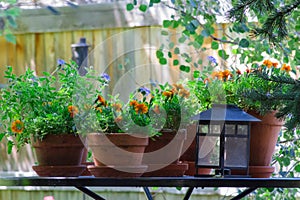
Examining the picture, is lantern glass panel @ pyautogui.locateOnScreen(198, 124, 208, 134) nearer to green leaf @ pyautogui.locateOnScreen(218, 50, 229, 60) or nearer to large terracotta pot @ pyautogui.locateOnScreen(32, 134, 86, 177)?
large terracotta pot @ pyautogui.locateOnScreen(32, 134, 86, 177)

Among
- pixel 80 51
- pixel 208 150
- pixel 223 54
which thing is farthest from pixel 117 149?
pixel 80 51

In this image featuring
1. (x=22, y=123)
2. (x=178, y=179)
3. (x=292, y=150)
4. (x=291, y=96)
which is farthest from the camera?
(x=292, y=150)

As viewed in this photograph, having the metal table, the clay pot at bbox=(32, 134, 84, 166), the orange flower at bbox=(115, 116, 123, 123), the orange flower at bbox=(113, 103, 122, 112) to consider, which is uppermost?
the orange flower at bbox=(113, 103, 122, 112)

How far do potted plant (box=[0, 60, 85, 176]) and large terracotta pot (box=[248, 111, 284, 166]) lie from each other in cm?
48

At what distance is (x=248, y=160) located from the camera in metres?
1.96

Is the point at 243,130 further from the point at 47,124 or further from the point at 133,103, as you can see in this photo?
the point at 47,124

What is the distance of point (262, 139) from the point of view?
2.08m

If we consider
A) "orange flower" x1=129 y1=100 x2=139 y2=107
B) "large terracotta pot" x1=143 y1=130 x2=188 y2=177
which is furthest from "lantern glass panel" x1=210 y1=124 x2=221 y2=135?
"orange flower" x1=129 y1=100 x2=139 y2=107

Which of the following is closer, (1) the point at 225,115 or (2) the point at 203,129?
(1) the point at 225,115

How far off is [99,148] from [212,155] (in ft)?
1.00

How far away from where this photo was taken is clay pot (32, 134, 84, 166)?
204 cm

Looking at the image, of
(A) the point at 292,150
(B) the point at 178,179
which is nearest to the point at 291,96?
(B) the point at 178,179

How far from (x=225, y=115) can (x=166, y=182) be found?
24 centimetres

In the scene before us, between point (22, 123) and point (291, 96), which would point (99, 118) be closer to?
point (22, 123)
